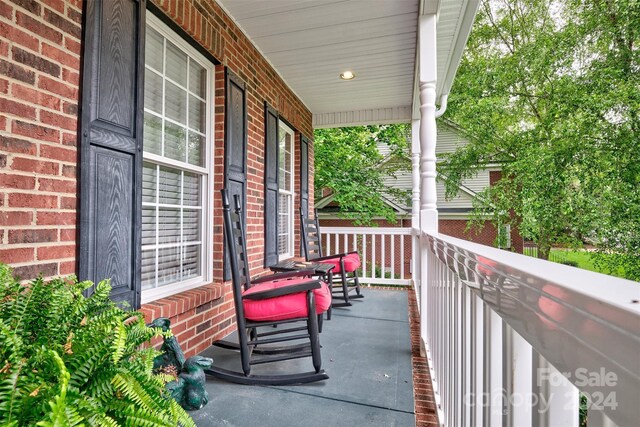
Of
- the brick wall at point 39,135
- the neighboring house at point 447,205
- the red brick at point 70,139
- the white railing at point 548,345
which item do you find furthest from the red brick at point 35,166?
the neighboring house at point 447,205

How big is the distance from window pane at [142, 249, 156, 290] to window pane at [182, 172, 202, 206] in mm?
510

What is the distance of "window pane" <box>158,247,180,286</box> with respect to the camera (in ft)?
7.51

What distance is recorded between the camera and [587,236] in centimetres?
664

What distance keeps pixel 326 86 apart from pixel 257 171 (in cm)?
172

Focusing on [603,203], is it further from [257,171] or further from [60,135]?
[60,135]

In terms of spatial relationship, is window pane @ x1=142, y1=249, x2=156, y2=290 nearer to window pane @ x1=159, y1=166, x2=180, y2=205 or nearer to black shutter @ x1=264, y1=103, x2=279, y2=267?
window pane @ x1=159, y1=166, x2=180, y2=205

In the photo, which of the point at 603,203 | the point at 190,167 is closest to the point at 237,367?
the point at 190,167

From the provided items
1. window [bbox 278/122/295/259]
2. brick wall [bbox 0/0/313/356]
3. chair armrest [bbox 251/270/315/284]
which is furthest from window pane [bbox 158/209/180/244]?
window [bbox 278/122/295/259]

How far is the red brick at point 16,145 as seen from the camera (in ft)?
4.15

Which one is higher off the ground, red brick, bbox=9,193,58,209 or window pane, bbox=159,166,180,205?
window pane, bbox=159,166,180,205

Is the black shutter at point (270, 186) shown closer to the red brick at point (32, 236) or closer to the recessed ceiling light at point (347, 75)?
the recessed ceiling light at point (347, 75)

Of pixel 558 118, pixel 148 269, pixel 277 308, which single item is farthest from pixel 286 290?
pixel 558 118

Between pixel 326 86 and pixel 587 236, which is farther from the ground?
pixel 326 86

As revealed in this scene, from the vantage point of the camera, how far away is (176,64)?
2.45 metres
